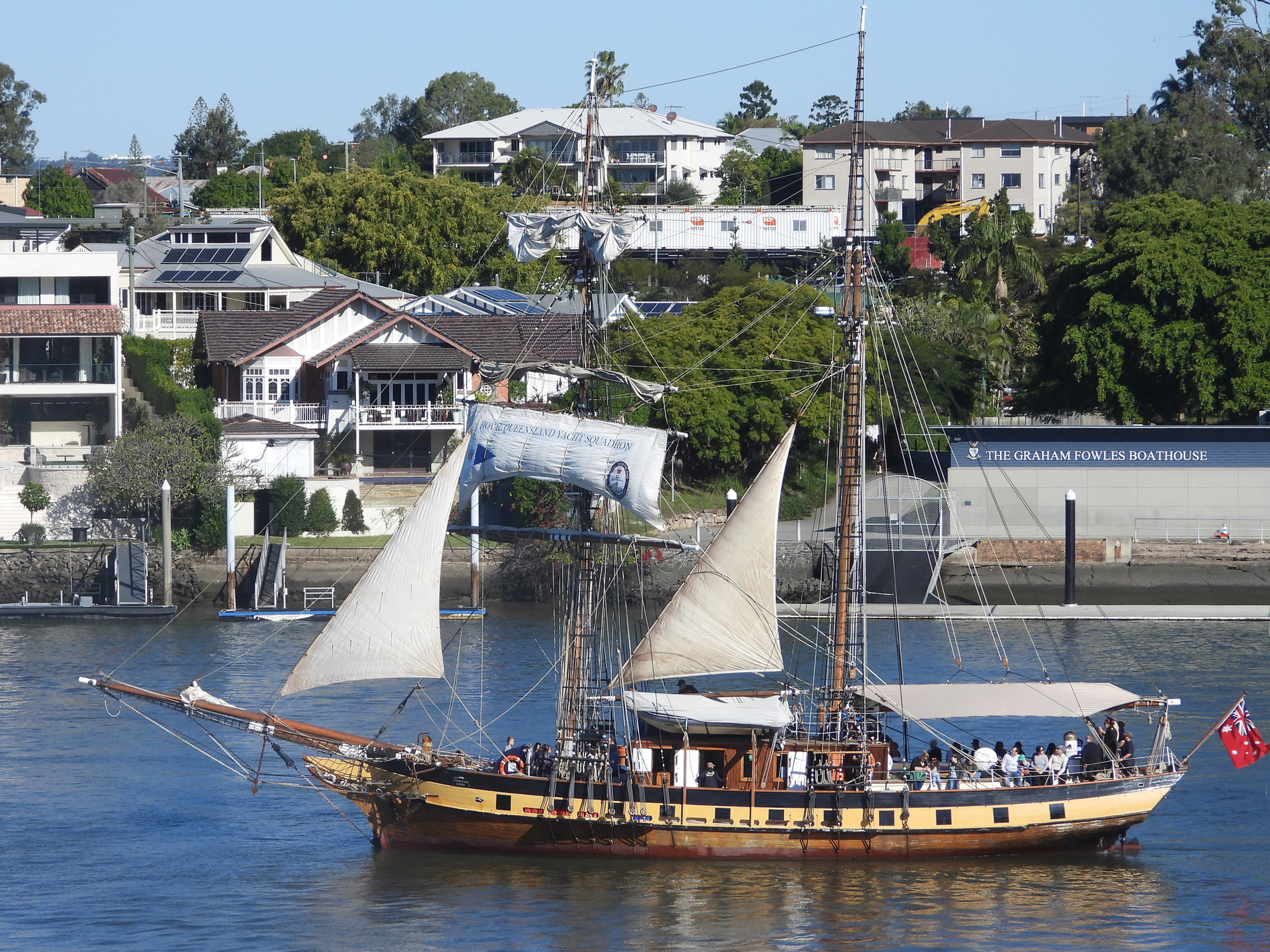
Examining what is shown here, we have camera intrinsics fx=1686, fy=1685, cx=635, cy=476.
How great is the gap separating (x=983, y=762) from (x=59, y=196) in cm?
10263

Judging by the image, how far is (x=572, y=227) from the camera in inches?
1421

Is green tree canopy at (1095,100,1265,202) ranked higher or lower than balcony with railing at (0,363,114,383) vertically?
higher

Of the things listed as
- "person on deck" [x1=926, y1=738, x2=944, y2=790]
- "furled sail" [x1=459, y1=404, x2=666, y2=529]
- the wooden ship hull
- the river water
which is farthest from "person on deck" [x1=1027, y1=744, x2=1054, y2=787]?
"furled sail" [x1=459, y1=404, x2=666, y2=529]

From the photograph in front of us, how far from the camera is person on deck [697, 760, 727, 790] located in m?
32.1

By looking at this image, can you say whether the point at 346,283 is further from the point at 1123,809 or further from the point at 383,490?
the point at 1123,809

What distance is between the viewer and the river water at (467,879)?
28.2 metres

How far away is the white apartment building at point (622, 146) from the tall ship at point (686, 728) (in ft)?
333

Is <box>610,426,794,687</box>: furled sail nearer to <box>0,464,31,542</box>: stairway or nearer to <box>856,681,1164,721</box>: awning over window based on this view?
<box>856,681,1164,721</box>: awning over window

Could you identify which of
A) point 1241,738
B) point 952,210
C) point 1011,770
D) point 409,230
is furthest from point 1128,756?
point 952,210

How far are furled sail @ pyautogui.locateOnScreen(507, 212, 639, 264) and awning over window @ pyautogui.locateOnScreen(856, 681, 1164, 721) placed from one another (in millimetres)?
10699

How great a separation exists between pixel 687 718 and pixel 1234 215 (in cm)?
4434

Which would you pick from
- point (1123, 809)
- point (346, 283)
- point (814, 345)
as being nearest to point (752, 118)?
point (346, 283)

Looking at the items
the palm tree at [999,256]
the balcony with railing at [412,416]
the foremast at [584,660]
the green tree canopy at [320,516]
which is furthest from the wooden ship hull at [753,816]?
the palm tree at [999,256]

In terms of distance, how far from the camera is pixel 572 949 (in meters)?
27.6
